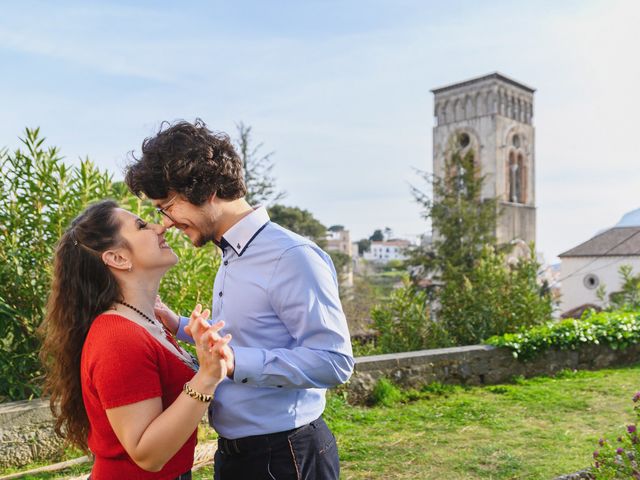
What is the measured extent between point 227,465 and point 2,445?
3050 millimetres

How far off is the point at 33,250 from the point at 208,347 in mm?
3858

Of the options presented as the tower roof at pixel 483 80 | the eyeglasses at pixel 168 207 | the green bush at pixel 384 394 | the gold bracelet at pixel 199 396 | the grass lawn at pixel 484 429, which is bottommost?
the grass lawn at pixel 484 429

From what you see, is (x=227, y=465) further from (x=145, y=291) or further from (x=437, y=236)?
(x=437, y=236)

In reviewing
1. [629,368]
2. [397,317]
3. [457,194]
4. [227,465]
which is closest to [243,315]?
[227,465]

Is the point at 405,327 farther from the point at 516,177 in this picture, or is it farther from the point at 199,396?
the point at 516,177

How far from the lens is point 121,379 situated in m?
1.79

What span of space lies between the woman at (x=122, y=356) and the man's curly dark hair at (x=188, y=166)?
0.20 meters

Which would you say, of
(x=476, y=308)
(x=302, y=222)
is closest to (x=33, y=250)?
(x=476, y=308)

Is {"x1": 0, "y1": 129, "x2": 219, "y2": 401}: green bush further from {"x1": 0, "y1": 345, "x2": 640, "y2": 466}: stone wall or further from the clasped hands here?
the clasped hands

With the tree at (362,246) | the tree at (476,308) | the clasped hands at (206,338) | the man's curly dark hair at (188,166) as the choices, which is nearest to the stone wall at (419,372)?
the tree at (476,308)

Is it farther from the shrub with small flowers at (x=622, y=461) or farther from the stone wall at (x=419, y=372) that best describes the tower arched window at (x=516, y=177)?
the shrub with small flowers at (x=622, y=461)

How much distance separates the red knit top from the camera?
1.79 meters

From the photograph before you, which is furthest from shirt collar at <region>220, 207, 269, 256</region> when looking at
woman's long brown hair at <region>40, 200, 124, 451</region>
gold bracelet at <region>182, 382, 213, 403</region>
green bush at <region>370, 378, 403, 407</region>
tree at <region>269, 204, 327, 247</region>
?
tree at <region>269, 204, 327, 247</region>

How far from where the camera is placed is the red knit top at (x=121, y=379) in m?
1.79
